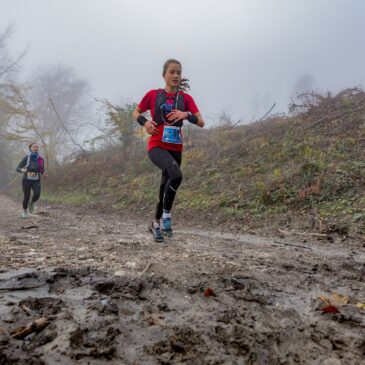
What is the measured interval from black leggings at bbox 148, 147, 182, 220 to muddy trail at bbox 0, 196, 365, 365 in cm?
92

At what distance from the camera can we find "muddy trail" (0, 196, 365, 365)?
174cm

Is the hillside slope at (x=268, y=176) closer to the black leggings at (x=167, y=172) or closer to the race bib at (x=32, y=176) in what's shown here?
the black leggings at (x=167, y=172)

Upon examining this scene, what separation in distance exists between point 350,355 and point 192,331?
805mm

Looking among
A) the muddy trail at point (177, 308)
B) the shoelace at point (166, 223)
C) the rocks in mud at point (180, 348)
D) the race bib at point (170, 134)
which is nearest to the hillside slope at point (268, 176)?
the shoelace at point (166, 223)

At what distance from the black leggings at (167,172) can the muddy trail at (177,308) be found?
3.01ft

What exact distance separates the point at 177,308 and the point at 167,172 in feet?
8.69

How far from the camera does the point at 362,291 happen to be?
9.25ft

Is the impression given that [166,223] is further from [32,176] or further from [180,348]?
[32,176]

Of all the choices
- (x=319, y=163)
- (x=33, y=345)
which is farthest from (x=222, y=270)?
(x=319, y=163)

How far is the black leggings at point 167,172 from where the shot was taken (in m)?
4.64

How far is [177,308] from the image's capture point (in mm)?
2309

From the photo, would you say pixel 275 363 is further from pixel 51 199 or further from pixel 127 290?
pixel 51 199

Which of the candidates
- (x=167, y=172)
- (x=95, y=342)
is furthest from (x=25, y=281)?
(x=167, y=172)

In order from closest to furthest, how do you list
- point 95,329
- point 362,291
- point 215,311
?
point 95,329 < point 215,311 < point 362,291
